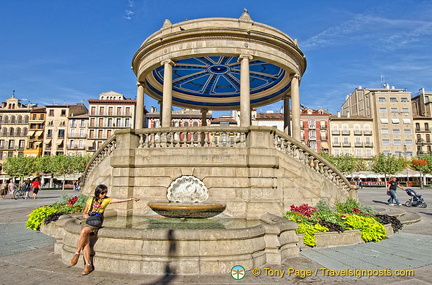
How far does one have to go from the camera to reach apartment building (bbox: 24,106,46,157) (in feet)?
227

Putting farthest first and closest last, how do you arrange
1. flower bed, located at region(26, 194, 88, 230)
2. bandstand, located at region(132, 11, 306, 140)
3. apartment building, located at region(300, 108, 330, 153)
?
apartment building, located at region(300, 108, 330, 153), bandstand, located at region(132, 11, 306, 140), flower bed, located at region(26, 194, 88, 230)

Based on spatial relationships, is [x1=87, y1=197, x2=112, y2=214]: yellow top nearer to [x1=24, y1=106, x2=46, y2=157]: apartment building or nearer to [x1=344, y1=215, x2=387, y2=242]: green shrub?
[x1=344, y1=215, x2=387, y2=242]: green shrub

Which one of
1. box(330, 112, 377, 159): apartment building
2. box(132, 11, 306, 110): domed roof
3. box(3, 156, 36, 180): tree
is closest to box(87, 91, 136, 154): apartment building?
box(3, 156, 36, 180): tree

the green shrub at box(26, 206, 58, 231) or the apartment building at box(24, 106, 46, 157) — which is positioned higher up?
the apartment building at box(24, 106, 46, 157)

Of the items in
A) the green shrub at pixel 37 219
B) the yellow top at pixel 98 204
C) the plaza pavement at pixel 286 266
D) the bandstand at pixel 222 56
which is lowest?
the plaza pavement at pixel 286 266

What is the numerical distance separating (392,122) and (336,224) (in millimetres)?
74403

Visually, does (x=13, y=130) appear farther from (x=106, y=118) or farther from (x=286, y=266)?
(x=286, y=266)

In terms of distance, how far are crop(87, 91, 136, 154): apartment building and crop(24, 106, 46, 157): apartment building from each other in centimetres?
1394

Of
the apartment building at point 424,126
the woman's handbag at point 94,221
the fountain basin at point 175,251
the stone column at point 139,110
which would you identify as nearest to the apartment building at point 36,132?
the stone column at point 139,110

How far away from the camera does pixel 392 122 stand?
227ft

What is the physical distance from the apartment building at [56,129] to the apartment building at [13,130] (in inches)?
245

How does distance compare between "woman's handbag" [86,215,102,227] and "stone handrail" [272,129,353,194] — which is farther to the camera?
"stone handrail" [272,129,353,194]

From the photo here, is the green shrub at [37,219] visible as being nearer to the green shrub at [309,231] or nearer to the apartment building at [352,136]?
the green shrub at [309,231]

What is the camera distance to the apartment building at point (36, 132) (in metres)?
69.1
